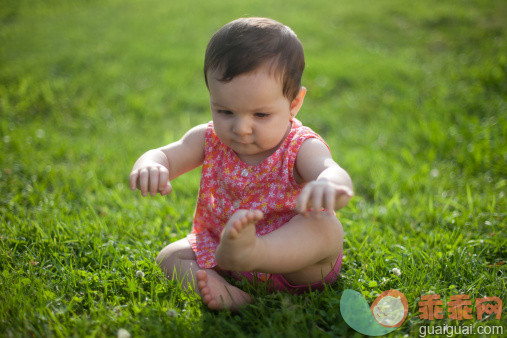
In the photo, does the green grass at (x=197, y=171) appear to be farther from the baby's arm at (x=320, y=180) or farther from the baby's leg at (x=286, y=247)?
the baby's arm at (x=320, y=180)

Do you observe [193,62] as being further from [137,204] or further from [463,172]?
[463,172]

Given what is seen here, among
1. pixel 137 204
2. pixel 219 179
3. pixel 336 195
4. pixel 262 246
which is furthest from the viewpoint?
pixel 137 204

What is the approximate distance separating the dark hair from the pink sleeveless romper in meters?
0.32

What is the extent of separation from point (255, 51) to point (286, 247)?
0.87 m

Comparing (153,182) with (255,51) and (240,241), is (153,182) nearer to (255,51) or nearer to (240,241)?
(240,241)

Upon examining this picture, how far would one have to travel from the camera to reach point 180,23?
8.23m

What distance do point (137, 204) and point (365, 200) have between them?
5.71ft

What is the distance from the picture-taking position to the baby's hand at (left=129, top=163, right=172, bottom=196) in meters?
1.90

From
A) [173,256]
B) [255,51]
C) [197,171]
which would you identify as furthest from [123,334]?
[197,171]

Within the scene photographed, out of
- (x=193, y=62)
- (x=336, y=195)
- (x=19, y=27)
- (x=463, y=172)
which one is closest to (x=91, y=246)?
(x=336, y=195)

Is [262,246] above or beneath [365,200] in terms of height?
above

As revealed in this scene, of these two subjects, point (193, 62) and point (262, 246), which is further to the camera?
point (193, 62)

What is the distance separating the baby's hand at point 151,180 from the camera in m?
1.90

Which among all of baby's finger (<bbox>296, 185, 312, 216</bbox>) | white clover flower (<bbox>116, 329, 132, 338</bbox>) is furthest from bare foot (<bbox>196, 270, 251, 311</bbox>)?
baby's finger (<bbox>296, 185, 312, 216</bbox>)
